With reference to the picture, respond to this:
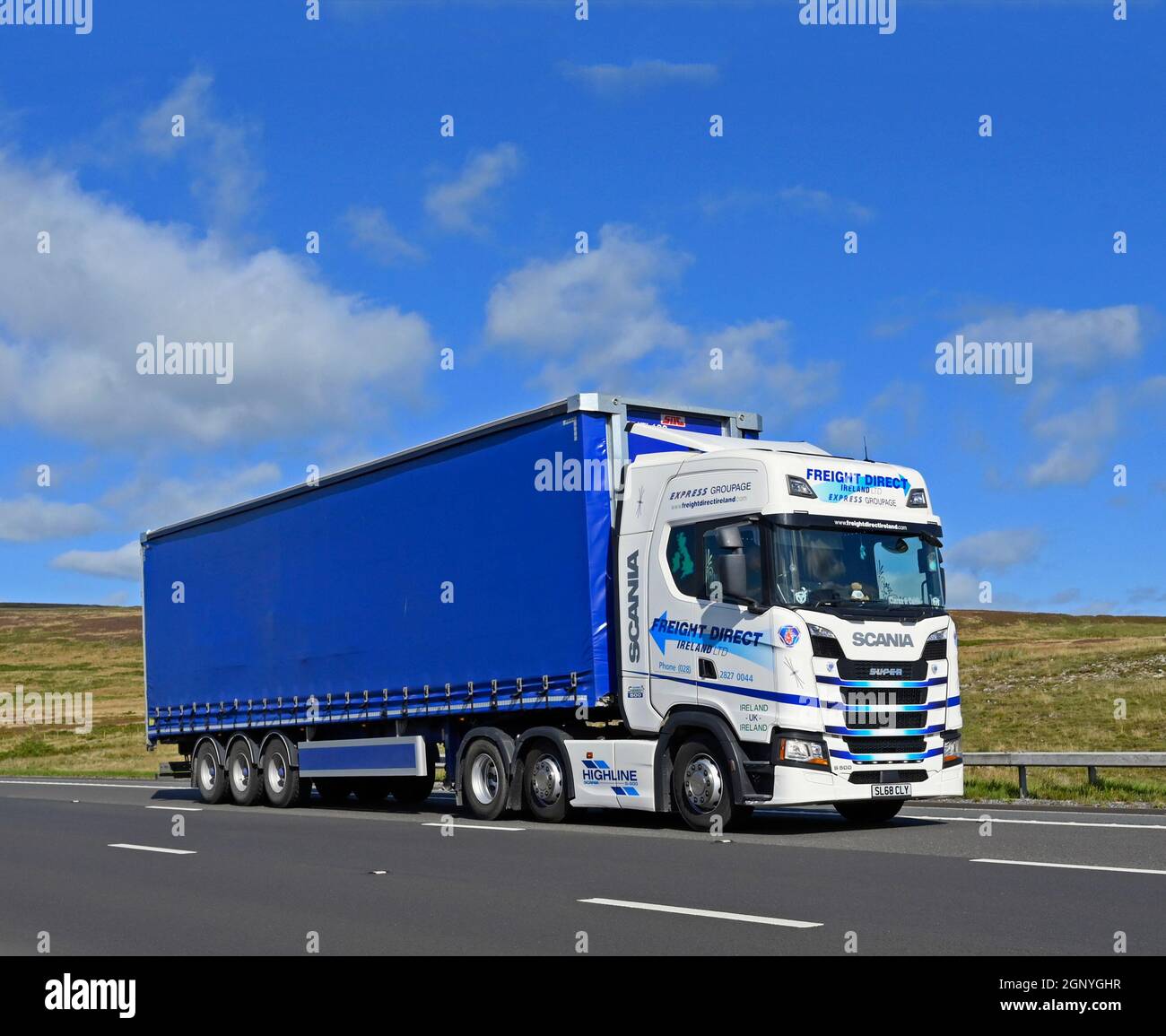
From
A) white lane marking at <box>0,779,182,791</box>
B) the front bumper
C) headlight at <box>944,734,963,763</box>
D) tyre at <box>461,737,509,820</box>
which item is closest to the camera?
the front bumper

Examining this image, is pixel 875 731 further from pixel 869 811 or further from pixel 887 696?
pixel 869 811

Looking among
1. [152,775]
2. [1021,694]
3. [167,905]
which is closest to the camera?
[167,905]

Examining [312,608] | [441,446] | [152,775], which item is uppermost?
[441,446]

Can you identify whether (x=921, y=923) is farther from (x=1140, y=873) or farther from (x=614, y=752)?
(x=614, y=752)

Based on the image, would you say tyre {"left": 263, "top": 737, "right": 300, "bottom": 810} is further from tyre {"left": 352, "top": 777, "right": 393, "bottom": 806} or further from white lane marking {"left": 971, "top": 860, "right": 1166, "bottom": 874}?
white lane marking {"left": 971, "top": 860, "right": 1166, "bottom": 874}

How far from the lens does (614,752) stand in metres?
15.1

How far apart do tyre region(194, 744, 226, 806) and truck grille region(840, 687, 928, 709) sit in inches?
469

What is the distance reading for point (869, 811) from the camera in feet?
52.0

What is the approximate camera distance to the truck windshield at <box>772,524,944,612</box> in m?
13.7

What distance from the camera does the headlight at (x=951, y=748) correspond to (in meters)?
14.3

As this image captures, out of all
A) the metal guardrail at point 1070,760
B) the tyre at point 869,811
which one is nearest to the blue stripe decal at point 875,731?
the tyre at point 869,811

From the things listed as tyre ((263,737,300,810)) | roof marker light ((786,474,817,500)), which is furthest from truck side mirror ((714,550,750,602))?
tyre ((263,737,300,810))
